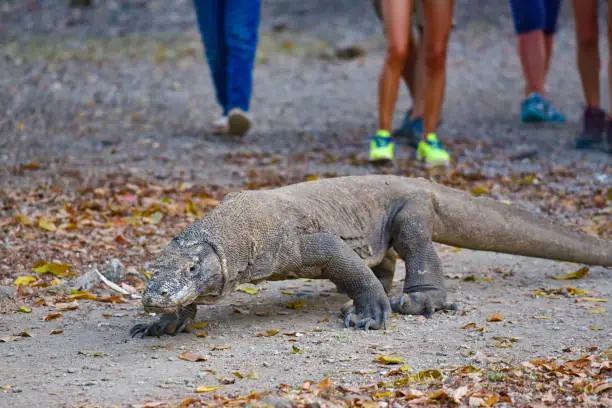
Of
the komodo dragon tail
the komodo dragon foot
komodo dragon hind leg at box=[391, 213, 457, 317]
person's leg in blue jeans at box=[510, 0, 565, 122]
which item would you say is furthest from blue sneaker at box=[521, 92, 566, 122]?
the komodo dragon foot

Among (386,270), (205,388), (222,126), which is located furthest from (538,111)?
(205,388)

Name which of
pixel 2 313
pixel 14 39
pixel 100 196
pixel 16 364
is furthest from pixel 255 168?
pixel 14 39

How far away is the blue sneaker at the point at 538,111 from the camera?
9305 millimetres

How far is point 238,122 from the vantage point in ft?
27.9

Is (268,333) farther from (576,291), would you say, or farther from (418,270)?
(576,291)

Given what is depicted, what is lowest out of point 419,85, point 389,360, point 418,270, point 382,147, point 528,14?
point 389,360

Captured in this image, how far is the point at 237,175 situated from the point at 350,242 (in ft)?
10.4

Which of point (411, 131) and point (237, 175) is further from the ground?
point (411, 131)

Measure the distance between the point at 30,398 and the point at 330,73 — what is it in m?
9.45

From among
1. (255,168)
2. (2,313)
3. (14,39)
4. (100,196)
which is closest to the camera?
(2,313)

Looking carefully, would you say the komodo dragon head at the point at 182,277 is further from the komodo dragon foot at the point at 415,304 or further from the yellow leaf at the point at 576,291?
the yellow leaf at the point at 576,291

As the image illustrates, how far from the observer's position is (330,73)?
12.2 metres

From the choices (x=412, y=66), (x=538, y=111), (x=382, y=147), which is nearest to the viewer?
(x=382, y=147)

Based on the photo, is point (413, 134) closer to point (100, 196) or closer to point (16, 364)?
point (100, 196)
